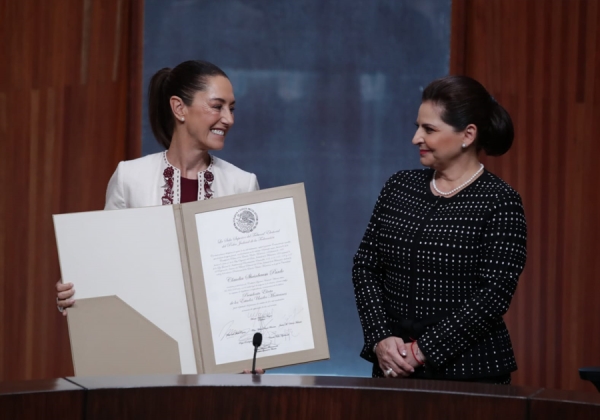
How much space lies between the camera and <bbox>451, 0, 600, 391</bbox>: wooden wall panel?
13.1 ft

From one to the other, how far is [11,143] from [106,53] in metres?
0.59

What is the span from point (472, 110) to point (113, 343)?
1.16m

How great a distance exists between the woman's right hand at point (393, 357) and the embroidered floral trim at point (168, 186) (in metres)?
0.73

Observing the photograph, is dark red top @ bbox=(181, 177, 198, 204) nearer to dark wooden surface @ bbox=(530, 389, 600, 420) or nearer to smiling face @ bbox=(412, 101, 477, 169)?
smiling face @ bbox=(412, 101, 477, 169)

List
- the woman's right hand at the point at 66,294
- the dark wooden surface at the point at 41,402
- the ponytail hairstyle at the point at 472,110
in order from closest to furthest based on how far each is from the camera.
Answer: the dark wooden surface at the point at 41,402 < the woman's right hand at the point at 66,294 < the ponytail hairstyle at the point at 472,110

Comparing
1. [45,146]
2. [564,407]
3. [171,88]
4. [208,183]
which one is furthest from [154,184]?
[45,146]

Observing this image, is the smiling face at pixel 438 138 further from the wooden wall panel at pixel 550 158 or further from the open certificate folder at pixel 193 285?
the wooden wall panel at pixel 550 158

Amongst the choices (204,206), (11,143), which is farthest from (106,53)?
(204,206)

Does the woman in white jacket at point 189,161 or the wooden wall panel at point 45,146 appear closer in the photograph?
the woman in white jacket at point 189,161

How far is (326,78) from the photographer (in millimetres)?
4055

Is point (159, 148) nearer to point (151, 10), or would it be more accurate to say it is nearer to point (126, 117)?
point (126, 117)

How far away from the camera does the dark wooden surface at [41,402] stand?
1.35m

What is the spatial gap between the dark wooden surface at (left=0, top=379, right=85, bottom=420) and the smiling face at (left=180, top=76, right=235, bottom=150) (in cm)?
123

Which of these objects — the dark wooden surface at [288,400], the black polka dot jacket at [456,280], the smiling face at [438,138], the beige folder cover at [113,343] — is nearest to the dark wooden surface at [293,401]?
the dark wooden surface at [288,400]
